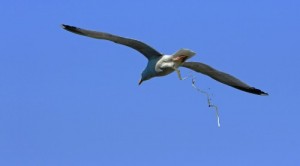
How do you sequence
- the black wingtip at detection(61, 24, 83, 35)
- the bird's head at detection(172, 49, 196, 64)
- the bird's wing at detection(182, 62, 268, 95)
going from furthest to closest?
the bird's wing at detection(182, 62, 268, 95) < the black wingtip at detection(61, 24, 83, 35) < the bird's head at detection(172, 49, 196, 64)

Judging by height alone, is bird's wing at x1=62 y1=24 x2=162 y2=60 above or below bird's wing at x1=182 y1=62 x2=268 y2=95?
below

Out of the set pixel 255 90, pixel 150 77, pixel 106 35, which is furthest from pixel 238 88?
pixel 106 35

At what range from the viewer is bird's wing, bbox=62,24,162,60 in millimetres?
21312

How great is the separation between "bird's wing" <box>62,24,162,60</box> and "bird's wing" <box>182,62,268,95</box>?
1.32 m

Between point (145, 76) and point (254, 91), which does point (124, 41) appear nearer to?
point (145, 76)

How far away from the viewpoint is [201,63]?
22984mm

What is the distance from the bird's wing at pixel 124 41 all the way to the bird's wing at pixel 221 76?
4.33ft

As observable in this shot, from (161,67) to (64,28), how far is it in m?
2.47

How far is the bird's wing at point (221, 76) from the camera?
23109 millimetres

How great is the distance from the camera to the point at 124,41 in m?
21.6

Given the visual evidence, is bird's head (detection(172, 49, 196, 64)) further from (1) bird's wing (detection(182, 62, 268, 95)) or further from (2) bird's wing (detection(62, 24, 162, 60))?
(1) bird's wing (detection(182, 62, 268, 95))

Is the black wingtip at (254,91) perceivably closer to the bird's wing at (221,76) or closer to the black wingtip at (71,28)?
the bird's wing at (221,76)

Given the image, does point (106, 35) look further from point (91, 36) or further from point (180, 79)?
point (180, 79)

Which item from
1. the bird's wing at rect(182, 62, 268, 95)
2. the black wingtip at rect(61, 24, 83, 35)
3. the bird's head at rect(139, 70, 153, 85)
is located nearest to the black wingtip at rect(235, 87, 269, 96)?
the bird's wing at rect(182, 62, 268, 95)
